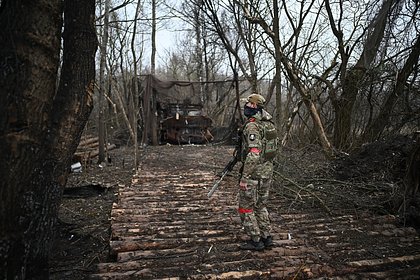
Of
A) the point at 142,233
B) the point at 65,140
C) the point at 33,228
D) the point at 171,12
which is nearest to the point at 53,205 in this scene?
the point at 33,228

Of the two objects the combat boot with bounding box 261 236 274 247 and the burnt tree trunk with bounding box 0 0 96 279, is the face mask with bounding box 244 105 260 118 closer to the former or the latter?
the combat boot with bounding box 261 236 274 247

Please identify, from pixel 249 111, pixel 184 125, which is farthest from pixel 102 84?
pixel 249 111

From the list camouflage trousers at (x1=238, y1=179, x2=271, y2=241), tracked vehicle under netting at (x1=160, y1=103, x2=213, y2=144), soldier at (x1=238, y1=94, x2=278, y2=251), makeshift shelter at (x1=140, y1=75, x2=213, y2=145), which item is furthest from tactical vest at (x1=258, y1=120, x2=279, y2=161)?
tracked vehicle under netting at (x1=160, y1=103, x2=213, y2=144)

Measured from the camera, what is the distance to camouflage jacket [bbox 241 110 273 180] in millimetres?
3773

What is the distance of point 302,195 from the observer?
5758 mm

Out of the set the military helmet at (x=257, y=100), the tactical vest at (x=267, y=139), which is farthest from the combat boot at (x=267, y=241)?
the military helmet at (x=257, y=100)

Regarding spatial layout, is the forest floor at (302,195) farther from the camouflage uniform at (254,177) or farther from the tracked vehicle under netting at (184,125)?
the tracked vehicle under netting at (184,125)

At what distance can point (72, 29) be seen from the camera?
3.65m

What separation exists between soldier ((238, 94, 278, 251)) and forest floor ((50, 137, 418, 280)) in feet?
5.05

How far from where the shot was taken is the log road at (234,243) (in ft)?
11.1

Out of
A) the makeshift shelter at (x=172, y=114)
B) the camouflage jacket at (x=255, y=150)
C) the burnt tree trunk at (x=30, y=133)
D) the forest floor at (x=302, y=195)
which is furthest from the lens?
the makeshift shelter at (x=172, y=114)

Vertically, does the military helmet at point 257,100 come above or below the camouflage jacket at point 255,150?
above

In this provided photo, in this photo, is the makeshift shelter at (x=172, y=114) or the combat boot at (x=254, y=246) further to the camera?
the makeshift shelter at (x=172, y=114)

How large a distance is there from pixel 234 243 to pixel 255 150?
118 cm
